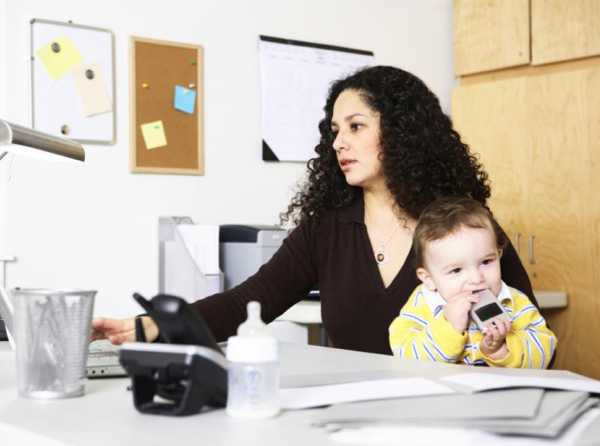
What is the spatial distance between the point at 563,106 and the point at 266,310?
1919 millimetres

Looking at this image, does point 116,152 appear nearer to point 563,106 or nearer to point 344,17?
point 344,17

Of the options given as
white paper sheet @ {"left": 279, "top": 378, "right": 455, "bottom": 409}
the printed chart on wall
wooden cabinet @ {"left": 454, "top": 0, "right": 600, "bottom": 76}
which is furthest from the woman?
wooden cabinet @ {"left": 454, "top": 0, "right": 600, "bottom": 76}

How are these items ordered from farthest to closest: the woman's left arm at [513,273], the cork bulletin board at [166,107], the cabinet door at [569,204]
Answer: the cabinet door at [569,204] < the cork bulletin board at [166,107] < the woman's left arm at [513,273]

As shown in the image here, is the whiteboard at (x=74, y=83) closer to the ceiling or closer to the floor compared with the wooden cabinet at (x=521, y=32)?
closer to the floor

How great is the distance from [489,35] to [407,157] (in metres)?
1.76

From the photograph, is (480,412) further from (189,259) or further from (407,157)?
(189,259)

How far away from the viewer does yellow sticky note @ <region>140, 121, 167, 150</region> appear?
10.2 feet

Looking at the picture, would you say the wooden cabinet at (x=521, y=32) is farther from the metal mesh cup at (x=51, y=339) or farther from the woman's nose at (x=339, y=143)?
the metal mesh cup at (x=51, y=339)

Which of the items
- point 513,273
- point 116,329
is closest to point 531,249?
point 513,273

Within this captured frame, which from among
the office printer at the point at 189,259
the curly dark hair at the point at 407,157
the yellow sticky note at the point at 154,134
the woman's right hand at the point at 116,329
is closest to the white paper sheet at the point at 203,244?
the office printer at the point at 189,259

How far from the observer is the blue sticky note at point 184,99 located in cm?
318

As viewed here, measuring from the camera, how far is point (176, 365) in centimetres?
84

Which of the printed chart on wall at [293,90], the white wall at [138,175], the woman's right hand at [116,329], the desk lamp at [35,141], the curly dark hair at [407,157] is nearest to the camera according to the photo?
the desk lamp at [35,141]

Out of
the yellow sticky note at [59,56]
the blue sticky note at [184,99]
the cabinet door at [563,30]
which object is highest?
the cabinet door at [563,30]
